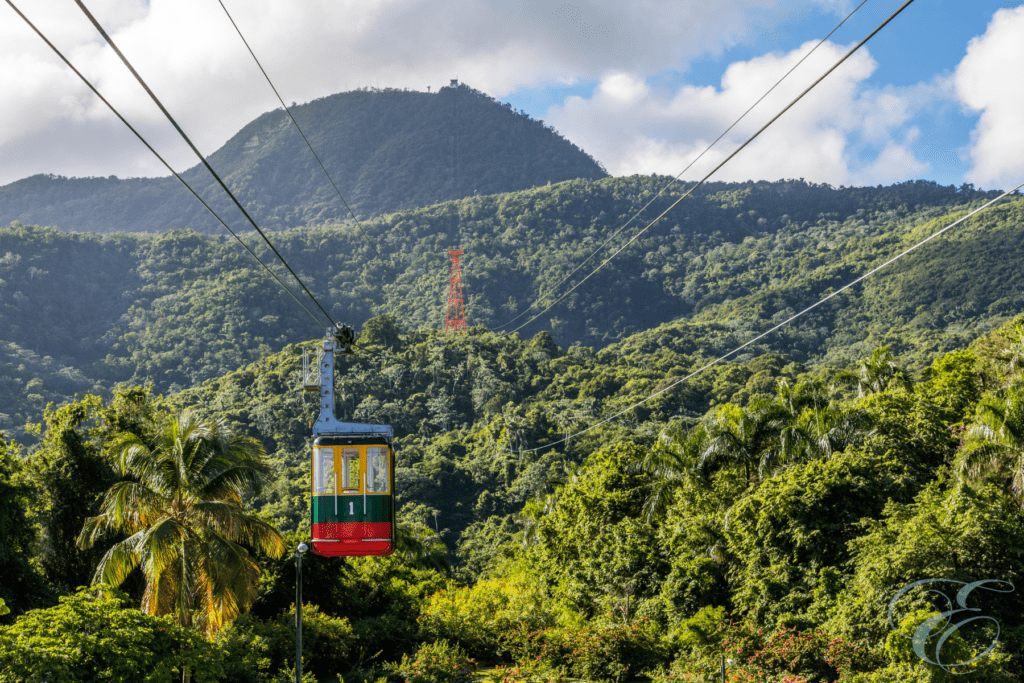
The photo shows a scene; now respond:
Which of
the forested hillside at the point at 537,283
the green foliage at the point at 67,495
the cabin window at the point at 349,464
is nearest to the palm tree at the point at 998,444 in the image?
the cabin window at the point at 349,464

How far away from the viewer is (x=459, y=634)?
27.7 m

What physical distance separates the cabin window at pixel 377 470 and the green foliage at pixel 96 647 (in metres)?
5.88

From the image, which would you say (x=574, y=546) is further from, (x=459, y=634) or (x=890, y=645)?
(x=890, y=645)

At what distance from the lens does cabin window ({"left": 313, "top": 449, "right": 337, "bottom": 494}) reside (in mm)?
15695

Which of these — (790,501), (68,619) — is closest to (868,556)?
(790,501)

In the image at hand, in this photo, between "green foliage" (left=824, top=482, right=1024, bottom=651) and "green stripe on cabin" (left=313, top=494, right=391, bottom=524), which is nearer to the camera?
"green stripe on cabin" (left=313, top=494, right=391, bottom=524)

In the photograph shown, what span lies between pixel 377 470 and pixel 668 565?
59.2ft

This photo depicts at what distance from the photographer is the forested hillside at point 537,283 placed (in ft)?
360

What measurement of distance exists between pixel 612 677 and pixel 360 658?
8.39m

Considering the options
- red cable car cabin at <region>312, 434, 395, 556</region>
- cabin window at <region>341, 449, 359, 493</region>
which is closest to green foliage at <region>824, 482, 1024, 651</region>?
red cable car cabin at <region>312, 434, 395, 556</region>

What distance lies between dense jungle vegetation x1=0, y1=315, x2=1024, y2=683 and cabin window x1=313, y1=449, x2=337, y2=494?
5118 millimetres

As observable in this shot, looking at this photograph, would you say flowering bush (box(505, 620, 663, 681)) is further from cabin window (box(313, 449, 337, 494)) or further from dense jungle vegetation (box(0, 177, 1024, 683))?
cabin window (box(313, 449, 337, 494))

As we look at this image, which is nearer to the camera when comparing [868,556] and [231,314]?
[868,556]

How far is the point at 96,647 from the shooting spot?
51.4 feet
